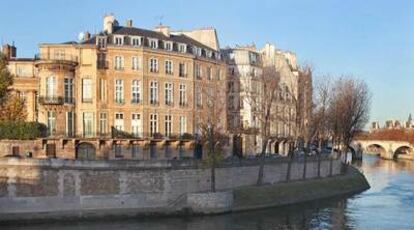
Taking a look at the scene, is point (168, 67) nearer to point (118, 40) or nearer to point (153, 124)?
point (118, 40)

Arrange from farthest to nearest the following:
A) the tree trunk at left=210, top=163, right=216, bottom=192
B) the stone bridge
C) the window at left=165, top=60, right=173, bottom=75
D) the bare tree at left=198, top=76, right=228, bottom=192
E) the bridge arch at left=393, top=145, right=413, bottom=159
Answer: the bridge arch at left=393, top=145, right=413, bottom=159 → the stone bridge → the window at left=165, top=60, right=173, bottom=75 → the bare tree at left=198, top=76, right=228, bottom=192 → the tree trunk at left=210, top=163, right=216, bottom=192

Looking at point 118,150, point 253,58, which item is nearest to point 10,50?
point 118,150

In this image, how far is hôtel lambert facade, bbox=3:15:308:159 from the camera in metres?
62.1

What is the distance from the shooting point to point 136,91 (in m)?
66.1

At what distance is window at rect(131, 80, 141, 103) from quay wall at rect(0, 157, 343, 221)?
15.3 m

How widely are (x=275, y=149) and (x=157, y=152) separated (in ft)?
95.0

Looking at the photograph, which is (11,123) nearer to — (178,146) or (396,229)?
(178,146)

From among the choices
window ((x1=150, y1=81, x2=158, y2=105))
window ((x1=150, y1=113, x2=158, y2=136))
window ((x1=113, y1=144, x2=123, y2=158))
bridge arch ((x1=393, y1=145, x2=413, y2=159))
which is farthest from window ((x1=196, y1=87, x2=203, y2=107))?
bridge arch ((x1=393, y1=145, x2=413, y2=159))

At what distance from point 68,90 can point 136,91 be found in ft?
22.7

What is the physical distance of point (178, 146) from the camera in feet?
219

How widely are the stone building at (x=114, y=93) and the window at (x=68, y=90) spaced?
10 centimetres

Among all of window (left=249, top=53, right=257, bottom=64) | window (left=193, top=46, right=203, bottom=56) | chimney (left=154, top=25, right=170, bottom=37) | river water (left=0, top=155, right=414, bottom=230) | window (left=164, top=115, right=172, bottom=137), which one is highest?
chimney (left=154, top=25, right=170, bottom=37)

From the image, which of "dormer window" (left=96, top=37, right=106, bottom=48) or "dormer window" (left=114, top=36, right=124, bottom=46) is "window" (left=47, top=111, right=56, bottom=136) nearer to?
"dormer window" (left=96, top=37, right=106, bottom=48)

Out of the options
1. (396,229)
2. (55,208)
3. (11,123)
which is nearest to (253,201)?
(396,229)
